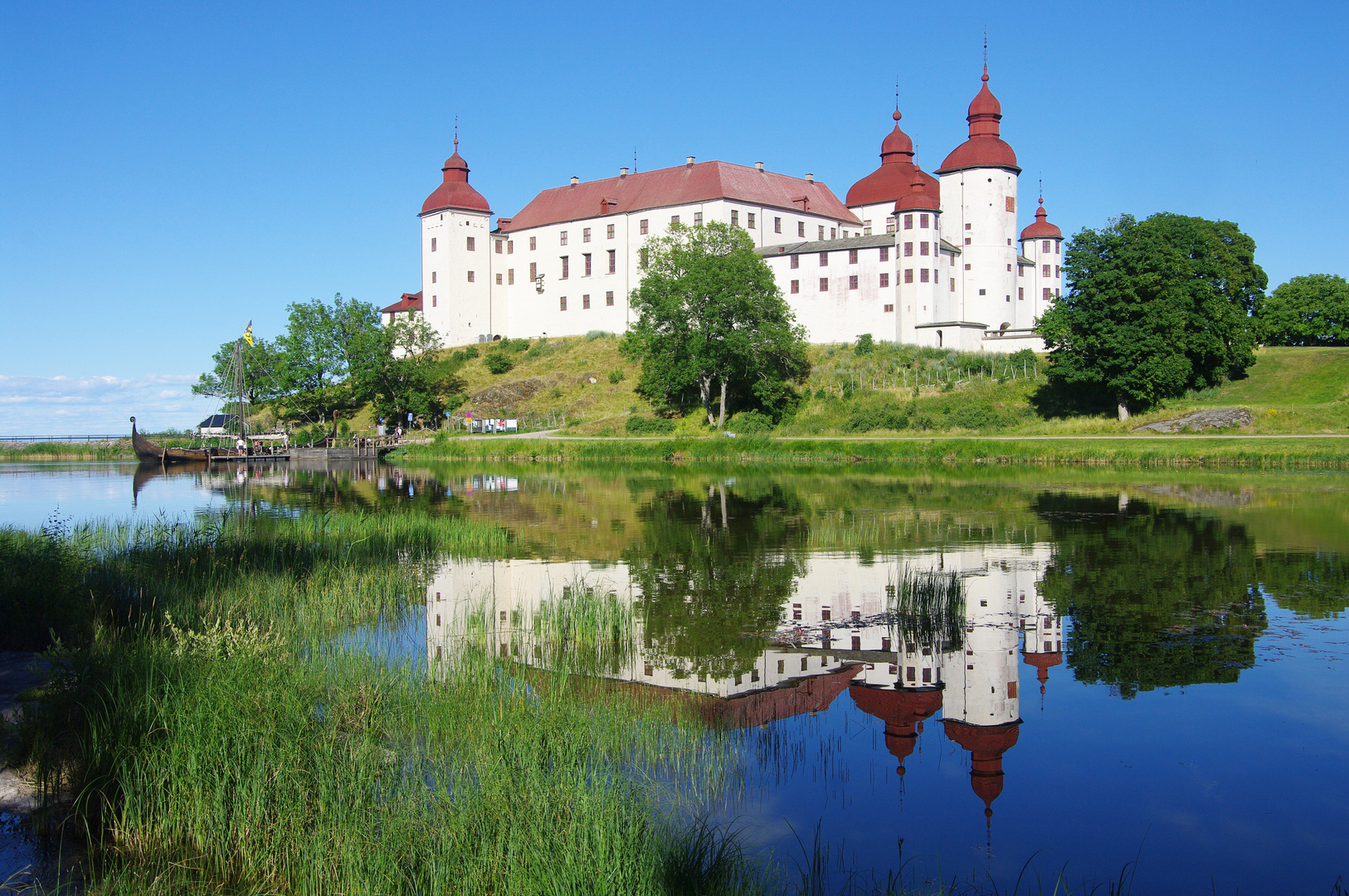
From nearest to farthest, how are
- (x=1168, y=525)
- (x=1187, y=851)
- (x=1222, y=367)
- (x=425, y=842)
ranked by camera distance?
(x=425, y=842), (x=1187, y=851), (x=1168, y=525), (x=1222, y=367)

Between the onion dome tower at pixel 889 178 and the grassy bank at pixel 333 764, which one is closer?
the grassy bank at pixel 333 764

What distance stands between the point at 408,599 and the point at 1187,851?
1035 centimetres

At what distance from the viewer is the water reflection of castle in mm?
9492

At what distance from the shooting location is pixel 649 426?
6066cm

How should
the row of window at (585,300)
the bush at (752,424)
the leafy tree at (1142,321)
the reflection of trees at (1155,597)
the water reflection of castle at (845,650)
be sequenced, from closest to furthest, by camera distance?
the water reflection of castle at (845,650)
the reflection of trees at (1155,597)
the leafy tree at (1142,321)
the bush at (752,424)
the row of window at (585,300)

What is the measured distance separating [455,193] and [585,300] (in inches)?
571

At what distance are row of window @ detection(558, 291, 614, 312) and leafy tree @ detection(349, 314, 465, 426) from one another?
12694 mm

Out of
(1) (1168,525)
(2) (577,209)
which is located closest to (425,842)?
(1) (1168,525)

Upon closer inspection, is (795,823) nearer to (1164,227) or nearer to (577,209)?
(1164,227)

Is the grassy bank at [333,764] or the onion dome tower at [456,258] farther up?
the onion dome tower at [456,258]

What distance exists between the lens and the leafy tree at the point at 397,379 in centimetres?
7144

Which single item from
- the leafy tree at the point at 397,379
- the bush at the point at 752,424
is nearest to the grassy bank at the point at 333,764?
the bush at the point at 752,424

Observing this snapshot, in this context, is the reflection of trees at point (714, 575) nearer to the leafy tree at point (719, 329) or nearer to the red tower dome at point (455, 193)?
the leafy tree at point (719, 329)

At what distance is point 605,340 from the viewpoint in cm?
7919
